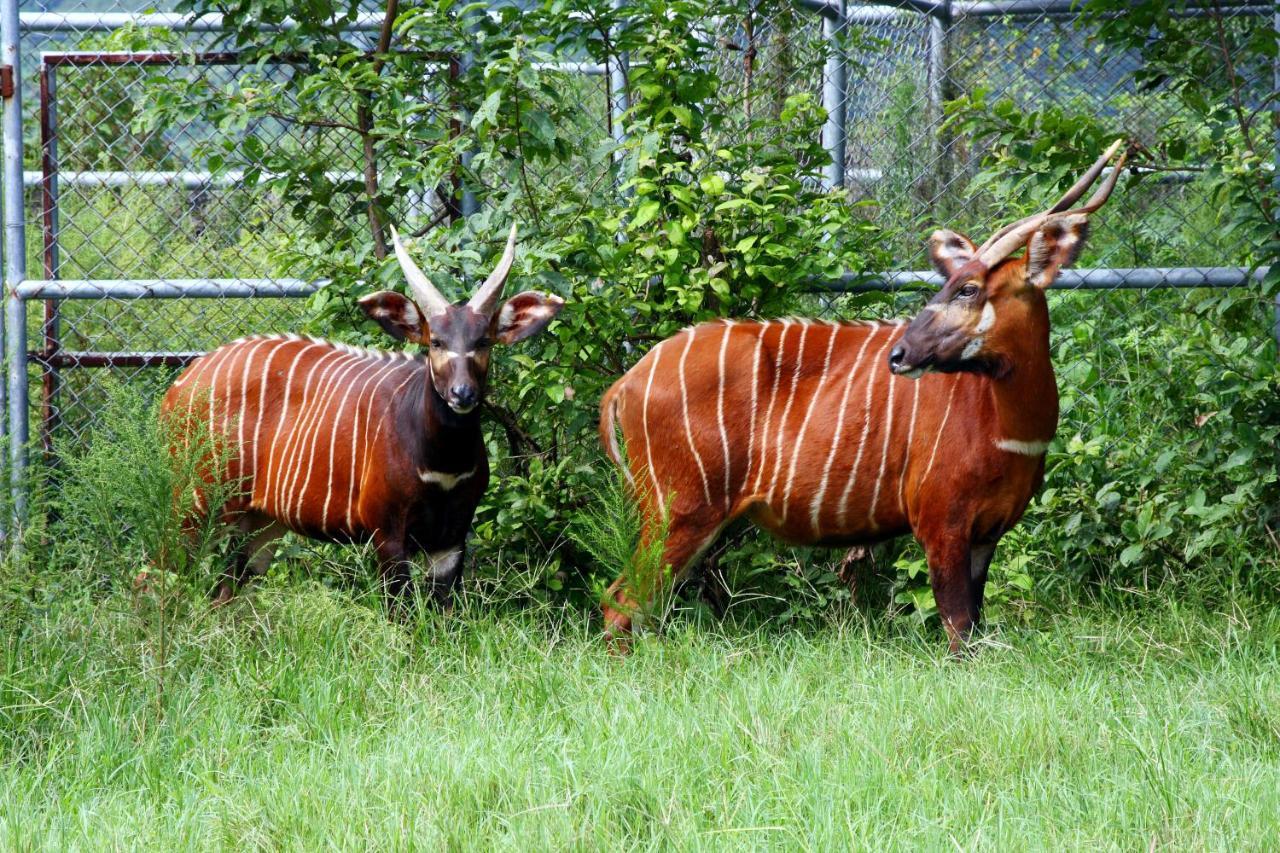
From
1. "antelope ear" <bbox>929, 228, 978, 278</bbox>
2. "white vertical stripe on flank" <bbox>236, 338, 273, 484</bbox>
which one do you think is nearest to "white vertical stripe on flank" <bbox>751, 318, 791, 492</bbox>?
"antelope ear" <bbox>929, 228, 978, 278</bbox>

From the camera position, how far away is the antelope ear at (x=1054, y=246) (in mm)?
4543

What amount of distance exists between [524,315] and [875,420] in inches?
47.0

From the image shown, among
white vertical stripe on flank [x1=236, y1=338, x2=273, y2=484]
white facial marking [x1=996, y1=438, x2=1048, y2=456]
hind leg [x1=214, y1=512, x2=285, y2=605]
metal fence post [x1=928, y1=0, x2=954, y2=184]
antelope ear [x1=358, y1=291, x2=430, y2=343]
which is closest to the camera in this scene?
white facial marking [x1=996, y1=438, x2=1048, y2=456]

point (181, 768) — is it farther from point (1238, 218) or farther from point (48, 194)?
point (1238, 218)

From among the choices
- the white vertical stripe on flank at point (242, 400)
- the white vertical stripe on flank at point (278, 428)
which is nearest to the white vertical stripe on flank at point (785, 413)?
the white vertical stripe on flank at point (278, 428)

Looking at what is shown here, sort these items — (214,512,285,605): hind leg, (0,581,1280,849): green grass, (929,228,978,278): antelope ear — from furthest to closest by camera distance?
(214,512,285,605): hind leg < (929,228,978,278): antelope ear < (0,581,1280,849): green grass

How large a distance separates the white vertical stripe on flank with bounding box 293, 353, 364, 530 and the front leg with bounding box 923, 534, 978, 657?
6.69ft

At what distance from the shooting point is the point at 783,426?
5.08m

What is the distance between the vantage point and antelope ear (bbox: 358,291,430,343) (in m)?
5.14

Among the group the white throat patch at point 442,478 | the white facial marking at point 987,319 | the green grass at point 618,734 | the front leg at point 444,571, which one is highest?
the white facial marking at point 987,319

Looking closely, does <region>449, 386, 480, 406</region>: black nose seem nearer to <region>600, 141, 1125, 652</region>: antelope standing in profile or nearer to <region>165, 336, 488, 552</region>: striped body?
<region>165, 336, 488, 552</region>: striped body

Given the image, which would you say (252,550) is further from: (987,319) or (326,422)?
(987,319)

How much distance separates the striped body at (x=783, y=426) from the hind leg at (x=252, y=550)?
4.73 ft

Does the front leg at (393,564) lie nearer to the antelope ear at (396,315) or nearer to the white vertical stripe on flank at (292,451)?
the white vertical stripe on flank at (292,451)
